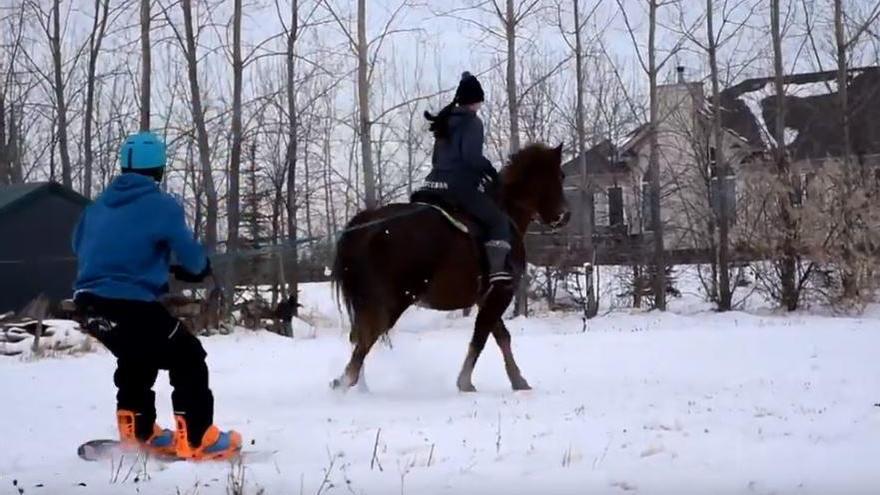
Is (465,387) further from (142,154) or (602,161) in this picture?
(602,161)

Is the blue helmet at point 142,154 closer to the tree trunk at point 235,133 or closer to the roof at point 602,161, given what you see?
the tree trunk at point 235,133

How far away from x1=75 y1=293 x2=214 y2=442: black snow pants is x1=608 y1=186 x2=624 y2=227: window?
3161cm

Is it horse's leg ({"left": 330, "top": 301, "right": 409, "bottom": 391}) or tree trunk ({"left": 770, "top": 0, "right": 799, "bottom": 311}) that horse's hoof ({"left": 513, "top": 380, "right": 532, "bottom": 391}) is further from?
tree trunk ({"left": 770, "top": 0, "right": 799, "bottom": 311})

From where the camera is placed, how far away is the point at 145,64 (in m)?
22.2

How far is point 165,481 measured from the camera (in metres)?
5.07

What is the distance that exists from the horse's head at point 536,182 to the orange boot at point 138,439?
4.34 metres

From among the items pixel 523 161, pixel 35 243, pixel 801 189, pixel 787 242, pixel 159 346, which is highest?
pixel 801 189

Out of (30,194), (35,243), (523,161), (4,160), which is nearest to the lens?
(523,161)

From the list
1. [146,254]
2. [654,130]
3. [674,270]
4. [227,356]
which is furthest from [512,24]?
[146,254]

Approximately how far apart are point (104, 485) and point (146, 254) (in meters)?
1.37

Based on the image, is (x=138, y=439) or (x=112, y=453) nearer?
(x=112, y=453)

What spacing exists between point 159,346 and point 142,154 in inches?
44.2

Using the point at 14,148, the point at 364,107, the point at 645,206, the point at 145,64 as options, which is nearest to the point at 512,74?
the point at 364,107

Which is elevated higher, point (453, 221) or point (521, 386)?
point (453, 221)
